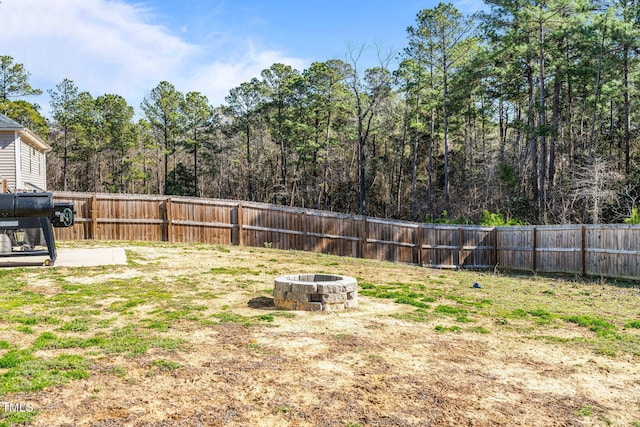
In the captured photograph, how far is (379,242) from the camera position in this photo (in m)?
17.8

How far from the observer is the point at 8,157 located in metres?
18.0

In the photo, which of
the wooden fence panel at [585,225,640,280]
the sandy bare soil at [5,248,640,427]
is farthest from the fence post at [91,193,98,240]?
the wooden fence panel at [585,225,640,280]

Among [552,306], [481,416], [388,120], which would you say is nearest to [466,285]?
[552,306]

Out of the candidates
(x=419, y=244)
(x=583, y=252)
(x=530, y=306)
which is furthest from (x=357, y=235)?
(x=530, y=306)

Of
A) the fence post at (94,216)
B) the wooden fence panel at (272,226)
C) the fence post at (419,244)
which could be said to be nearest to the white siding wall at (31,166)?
the fence post at (94,216)

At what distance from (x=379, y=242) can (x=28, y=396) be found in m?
14.5

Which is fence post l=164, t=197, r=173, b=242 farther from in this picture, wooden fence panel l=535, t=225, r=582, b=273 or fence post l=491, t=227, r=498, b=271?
wooden fence panel l=535, t=225, r=582, b=273

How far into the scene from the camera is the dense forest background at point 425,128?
822 inches

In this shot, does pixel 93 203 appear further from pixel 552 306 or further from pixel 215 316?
pixel 552 306

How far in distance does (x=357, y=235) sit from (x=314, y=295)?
1014 cm

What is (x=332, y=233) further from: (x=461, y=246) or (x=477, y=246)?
(x=477, y=246)

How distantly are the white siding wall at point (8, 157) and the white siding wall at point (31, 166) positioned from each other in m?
0.58

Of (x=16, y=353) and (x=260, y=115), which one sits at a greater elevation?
(x=260, y=115)

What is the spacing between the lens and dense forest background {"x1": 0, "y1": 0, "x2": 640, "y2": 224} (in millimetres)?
20891
